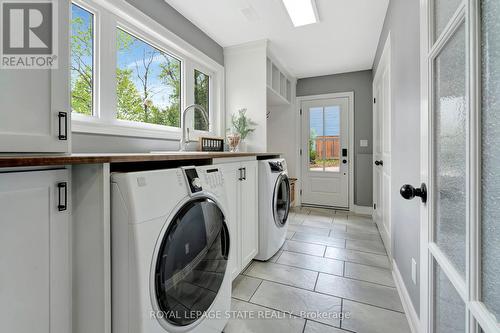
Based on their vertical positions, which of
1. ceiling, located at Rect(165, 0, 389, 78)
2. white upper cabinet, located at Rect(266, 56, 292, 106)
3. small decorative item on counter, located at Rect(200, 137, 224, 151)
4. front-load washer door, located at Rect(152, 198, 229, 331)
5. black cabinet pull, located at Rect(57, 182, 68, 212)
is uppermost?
ceiling, located at Rect(165, 0, 389, 78)

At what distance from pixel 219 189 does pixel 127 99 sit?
1325 mm

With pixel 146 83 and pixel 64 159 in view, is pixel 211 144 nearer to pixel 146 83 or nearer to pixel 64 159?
pixel 146 83

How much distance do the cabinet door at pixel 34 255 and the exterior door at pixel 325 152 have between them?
4.08m

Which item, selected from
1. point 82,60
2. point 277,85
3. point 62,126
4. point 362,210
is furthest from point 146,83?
point 362,210

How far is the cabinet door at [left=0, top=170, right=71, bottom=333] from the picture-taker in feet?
2.14

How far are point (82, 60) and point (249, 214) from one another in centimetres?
170

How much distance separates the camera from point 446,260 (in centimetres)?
67

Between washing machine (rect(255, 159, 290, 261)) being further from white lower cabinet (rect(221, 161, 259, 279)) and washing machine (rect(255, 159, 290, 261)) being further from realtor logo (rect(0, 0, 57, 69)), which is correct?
realtor logo (rect(0, 0, 57, 69))

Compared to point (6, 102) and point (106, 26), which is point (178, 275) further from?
point (106, 26)

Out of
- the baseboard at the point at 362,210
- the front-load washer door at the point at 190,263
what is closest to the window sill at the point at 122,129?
the front-load washer door at the point at 190,263

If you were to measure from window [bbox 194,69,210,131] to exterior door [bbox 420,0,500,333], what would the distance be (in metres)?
2.31

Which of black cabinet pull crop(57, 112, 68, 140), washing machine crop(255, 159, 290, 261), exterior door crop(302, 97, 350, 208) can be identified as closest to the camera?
black cabinet pull crop(57, 112, 68, 140)

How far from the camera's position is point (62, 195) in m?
0.78

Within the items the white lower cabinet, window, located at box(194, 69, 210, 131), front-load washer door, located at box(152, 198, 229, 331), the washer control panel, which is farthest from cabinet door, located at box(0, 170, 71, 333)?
window, located at box(194, 69, 210, 131)
